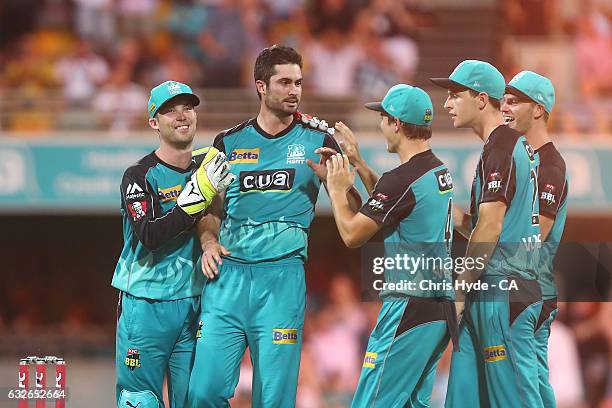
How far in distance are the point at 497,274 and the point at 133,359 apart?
2045mm

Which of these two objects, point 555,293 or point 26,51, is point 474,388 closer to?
point 555,293

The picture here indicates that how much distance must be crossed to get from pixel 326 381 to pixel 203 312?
504cm

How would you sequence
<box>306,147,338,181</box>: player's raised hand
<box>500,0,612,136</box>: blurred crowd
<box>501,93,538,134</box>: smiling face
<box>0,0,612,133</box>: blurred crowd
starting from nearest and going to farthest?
<box>306,147,338,181</box>: player's raised hand → <box>501,93,538,134</box>: smiling face → <box>500,0,612,136</box>: blurred crowd → <box>0,0,612,133</box>: blurred crowd

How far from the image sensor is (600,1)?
14.5 meters

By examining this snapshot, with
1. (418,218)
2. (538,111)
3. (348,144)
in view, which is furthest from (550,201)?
(348,144)

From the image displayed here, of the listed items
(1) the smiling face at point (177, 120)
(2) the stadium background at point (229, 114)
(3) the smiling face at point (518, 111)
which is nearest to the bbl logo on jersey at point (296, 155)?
(1) the smiling face at point (177, 120)

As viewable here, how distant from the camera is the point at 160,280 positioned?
6699 mm

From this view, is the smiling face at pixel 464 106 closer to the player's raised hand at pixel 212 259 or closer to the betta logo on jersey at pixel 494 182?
the betta logo on jersey at pixel 494 182

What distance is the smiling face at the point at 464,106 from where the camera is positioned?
6.62 m

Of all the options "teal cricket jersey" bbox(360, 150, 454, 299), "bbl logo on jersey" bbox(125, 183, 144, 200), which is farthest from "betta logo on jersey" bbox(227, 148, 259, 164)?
"teal cricket jersey" bbox(360, 150, 454, 299)

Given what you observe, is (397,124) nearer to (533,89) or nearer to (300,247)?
(300,247)

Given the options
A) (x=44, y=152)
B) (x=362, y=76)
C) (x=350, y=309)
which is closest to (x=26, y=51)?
(x=44, y=152)

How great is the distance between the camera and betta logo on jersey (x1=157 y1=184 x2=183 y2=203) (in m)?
6.75

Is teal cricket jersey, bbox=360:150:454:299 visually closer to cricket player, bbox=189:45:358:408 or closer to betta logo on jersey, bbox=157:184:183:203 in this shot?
cricket player, bbox=189:45:358:408
